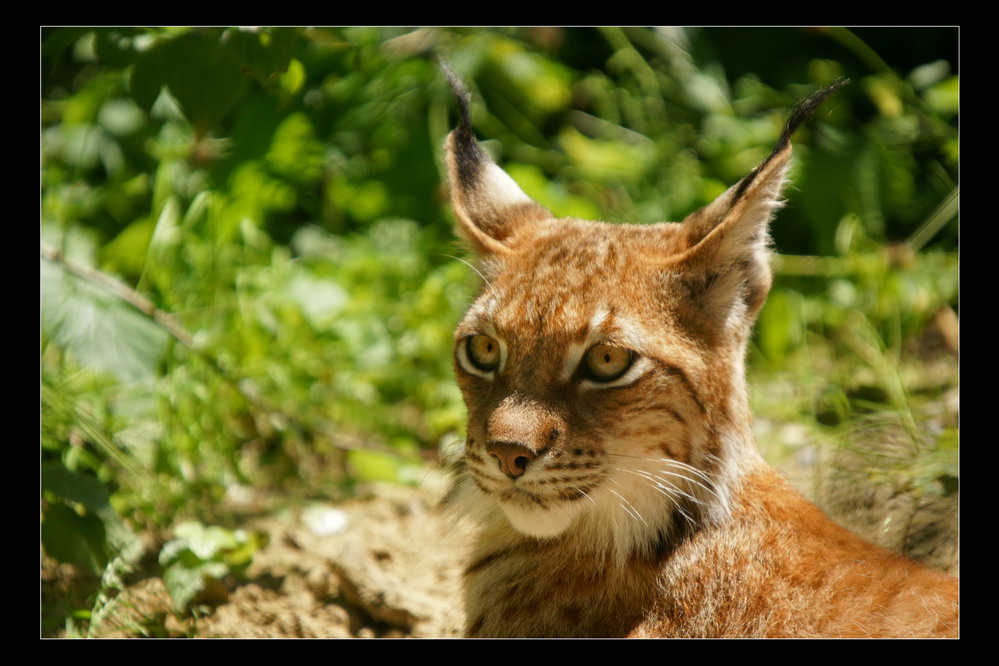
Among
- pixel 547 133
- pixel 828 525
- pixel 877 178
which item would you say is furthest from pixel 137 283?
pixel 877 178

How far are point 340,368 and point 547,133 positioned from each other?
328cm

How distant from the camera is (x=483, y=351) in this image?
369 cm

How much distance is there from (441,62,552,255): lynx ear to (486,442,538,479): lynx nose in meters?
0.97

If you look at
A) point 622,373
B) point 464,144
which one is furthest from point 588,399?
point 464,144

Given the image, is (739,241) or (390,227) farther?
(390,227)

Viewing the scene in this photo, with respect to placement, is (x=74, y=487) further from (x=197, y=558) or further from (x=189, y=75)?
(x=189, y=75)

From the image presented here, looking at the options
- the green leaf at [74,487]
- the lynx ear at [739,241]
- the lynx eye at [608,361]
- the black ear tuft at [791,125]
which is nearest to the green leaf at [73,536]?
the green leaf at [74,487]

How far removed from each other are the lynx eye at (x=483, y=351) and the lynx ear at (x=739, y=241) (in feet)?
2.37

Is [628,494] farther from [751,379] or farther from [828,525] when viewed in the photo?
[751,379]

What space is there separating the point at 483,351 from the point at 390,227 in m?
3.65

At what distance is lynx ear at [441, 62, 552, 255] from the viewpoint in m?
4.12

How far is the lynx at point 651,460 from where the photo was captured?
3.39m

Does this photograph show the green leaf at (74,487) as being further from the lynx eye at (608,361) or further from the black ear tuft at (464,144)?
the lynx eye at (608,361)

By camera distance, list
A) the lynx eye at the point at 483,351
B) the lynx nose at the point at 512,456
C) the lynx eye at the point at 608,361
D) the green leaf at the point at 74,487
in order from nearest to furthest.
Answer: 1. the lynx nose at the point at 512,456
2. the lynx eye at the point at 608,361
3. the lynx eye at the point at 483,351
4. the green leaf at the point at 74,487
